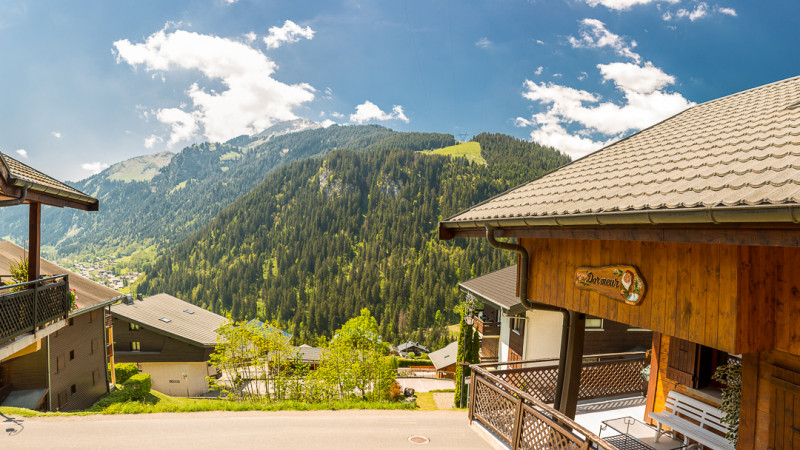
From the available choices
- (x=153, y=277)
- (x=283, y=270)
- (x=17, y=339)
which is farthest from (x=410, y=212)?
(x=17, y=339)

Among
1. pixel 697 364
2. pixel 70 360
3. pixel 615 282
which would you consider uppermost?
pixel 615 282

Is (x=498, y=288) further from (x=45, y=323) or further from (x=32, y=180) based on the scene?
(x=32, y=180)

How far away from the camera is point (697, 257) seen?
384cm

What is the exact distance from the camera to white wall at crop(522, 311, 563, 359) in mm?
17391

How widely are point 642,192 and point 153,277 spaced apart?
192083mm

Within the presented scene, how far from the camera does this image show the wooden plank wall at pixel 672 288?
3.57m

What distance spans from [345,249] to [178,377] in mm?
120882

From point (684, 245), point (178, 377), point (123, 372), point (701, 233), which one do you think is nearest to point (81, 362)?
point (123, 372)

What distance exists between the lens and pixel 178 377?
33.3m

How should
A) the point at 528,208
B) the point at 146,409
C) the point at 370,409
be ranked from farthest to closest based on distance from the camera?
the point at 370,409 < the point at 146,409 < the point at 528,208

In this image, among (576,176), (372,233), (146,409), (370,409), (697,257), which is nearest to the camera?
(697,257)

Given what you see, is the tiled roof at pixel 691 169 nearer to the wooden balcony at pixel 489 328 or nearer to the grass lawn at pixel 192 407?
the grass lawn at pixel 192 407

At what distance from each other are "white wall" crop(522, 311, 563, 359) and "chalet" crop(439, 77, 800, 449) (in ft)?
34.4

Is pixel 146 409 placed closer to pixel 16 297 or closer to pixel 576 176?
pixel 16 297
